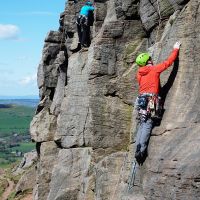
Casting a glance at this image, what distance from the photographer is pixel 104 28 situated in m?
27.3

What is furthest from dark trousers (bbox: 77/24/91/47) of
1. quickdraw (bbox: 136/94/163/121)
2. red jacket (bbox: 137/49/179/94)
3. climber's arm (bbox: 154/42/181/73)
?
quickdraw (bbox: 136/94/163/121)

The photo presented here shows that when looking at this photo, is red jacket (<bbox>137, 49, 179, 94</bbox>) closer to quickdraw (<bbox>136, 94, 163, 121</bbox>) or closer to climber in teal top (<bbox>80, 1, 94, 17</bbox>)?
quickdraw (<bbox>136, 94, 163, 121</bbox>)

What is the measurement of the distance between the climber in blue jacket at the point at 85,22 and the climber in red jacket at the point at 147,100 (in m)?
12.7

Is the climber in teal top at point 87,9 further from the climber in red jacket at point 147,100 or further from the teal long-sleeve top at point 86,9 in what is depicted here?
the climber in red jacket at point 147,100

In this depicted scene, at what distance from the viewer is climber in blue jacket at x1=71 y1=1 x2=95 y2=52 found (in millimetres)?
30859

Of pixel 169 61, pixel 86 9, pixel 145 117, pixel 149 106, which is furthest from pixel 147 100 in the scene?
pixel 86 9

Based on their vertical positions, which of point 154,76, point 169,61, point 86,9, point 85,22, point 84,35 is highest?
→ point 86,9

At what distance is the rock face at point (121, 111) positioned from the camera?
1698 centimetres

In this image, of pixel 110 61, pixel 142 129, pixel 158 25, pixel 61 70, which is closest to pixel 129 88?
pixel 110 61

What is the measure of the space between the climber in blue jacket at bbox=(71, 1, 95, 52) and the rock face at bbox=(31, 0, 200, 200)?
74 cm

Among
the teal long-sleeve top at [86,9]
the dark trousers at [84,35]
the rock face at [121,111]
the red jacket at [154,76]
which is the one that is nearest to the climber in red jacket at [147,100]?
the red jacket at [154,76]

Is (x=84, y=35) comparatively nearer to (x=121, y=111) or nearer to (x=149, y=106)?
(x=121, y=111)

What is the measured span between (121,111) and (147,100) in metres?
7.31

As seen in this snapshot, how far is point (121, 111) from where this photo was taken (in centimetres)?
2600
